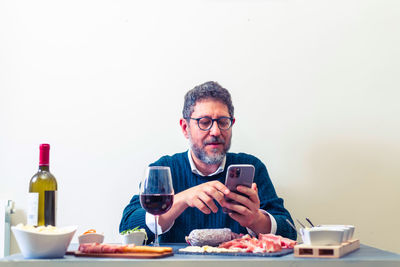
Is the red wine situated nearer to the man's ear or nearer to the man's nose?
the man's nose

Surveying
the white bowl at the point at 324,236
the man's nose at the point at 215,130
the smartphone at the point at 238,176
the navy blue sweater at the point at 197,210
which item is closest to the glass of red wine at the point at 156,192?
the smartphone at the point at 238,176

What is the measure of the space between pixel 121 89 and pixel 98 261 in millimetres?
1495

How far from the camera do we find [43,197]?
1552 millimetres

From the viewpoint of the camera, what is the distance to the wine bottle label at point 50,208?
5.02ft

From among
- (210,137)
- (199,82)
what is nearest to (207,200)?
(210,137)

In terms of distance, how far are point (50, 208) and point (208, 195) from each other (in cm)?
51

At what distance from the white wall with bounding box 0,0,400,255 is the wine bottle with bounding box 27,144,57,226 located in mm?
892

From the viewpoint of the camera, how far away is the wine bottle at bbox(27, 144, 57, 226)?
1.49m

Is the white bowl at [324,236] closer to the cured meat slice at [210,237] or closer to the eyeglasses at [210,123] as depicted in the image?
the cured meat slice at [210,237]

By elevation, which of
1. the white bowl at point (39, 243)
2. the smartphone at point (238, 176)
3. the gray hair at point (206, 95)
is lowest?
the white bowl at point (39, 243)

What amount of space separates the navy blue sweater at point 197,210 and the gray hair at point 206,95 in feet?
0.79

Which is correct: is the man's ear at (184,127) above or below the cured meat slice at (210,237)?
above

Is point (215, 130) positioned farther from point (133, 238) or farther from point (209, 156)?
point (133, 238)

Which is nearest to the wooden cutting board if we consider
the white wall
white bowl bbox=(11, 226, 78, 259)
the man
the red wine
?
white bowl bbox=(11, 226, 78, 259)
